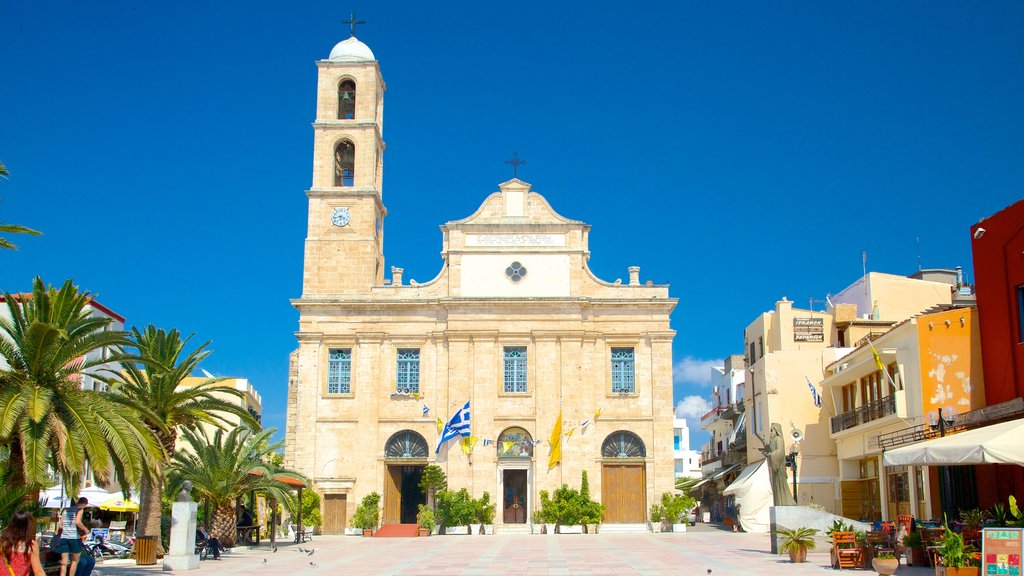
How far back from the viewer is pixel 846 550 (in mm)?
19594

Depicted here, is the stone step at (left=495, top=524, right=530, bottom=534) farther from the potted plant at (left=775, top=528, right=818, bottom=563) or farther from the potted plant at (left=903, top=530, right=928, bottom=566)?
the potted plant at (left=903, top=530, right=928, bottom=566)

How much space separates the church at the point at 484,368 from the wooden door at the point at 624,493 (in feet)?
0.19

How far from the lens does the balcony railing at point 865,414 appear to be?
102ft

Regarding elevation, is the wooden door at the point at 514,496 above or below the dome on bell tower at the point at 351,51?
below

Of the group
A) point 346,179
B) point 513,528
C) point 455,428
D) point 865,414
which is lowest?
point 513,528

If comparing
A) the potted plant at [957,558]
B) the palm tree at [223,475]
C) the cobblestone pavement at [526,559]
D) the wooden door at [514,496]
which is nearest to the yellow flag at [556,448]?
the wooden door at [514,496]

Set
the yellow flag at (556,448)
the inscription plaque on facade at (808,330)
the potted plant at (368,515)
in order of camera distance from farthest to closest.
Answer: the inscription plaque on facade at (808,330) < the yellow flag at (556,448) < the potted plant at (368,515)

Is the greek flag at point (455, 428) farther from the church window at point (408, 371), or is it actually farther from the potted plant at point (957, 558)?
the potted plant at point (957, 558)

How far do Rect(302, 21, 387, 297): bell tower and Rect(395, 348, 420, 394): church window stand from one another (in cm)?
316

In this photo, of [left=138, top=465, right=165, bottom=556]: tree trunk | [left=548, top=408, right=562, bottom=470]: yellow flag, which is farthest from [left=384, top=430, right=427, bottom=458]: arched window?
[left=138, top=465, right=165, bottom=556]: tree trunk

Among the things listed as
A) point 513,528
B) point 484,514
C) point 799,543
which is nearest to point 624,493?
point 513,528

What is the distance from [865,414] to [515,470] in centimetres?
1400

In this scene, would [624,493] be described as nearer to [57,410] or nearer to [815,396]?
[815,396]

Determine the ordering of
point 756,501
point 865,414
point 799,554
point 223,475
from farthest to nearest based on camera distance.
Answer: point 756,501
point 865,414
point 223,475
point 799,554
